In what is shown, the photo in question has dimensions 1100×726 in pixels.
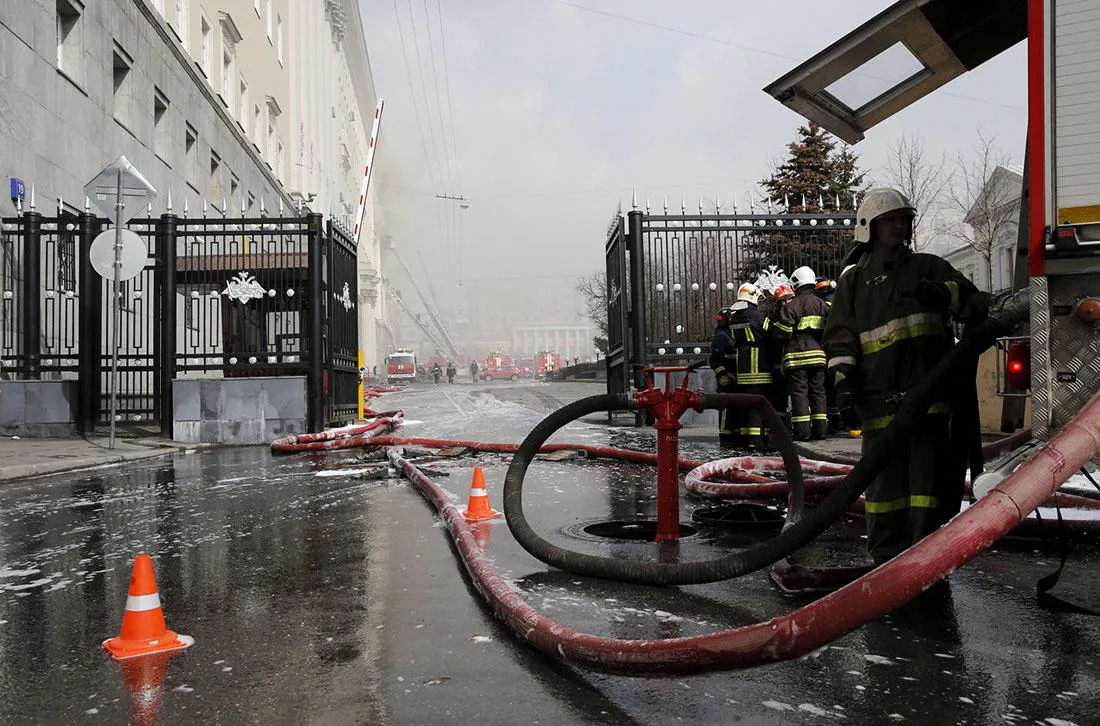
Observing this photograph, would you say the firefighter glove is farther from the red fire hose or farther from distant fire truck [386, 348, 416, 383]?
distant fire truck [386, 348, 416, 383]

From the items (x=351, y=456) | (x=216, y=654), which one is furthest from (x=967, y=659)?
(x=351, y=456)

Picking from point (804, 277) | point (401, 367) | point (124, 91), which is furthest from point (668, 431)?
point (401, 367)

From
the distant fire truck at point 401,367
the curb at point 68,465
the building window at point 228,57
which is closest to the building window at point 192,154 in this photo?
the building window at point 228,57

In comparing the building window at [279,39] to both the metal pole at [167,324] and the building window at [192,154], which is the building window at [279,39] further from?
the metal pole at [167,324]

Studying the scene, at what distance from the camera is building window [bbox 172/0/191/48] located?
2116cm

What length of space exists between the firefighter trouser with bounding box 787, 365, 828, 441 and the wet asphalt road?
469 centimetres

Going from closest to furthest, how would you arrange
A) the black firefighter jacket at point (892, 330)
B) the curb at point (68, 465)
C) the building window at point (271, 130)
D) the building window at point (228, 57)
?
1. the black firefighter jacket at point (892, 330)
2. the curb at point (68, 465)
3. the building window at point (228, 57)
4. the building window at point (271, 130)

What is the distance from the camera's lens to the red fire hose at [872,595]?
2.44 metres

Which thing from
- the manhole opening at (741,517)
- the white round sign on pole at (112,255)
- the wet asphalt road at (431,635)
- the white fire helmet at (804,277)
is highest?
the white round sign on pole at (112,255)

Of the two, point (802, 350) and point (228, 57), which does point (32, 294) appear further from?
point (228, 57)

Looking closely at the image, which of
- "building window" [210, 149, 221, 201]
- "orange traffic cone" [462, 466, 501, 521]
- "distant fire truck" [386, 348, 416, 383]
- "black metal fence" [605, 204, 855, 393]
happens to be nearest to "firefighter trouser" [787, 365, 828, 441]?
"black metal fence" [605, 204, 855, 393]

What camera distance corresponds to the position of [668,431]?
4695mm

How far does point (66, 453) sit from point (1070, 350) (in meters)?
10.5

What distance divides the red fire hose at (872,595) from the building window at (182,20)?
72.6ft
